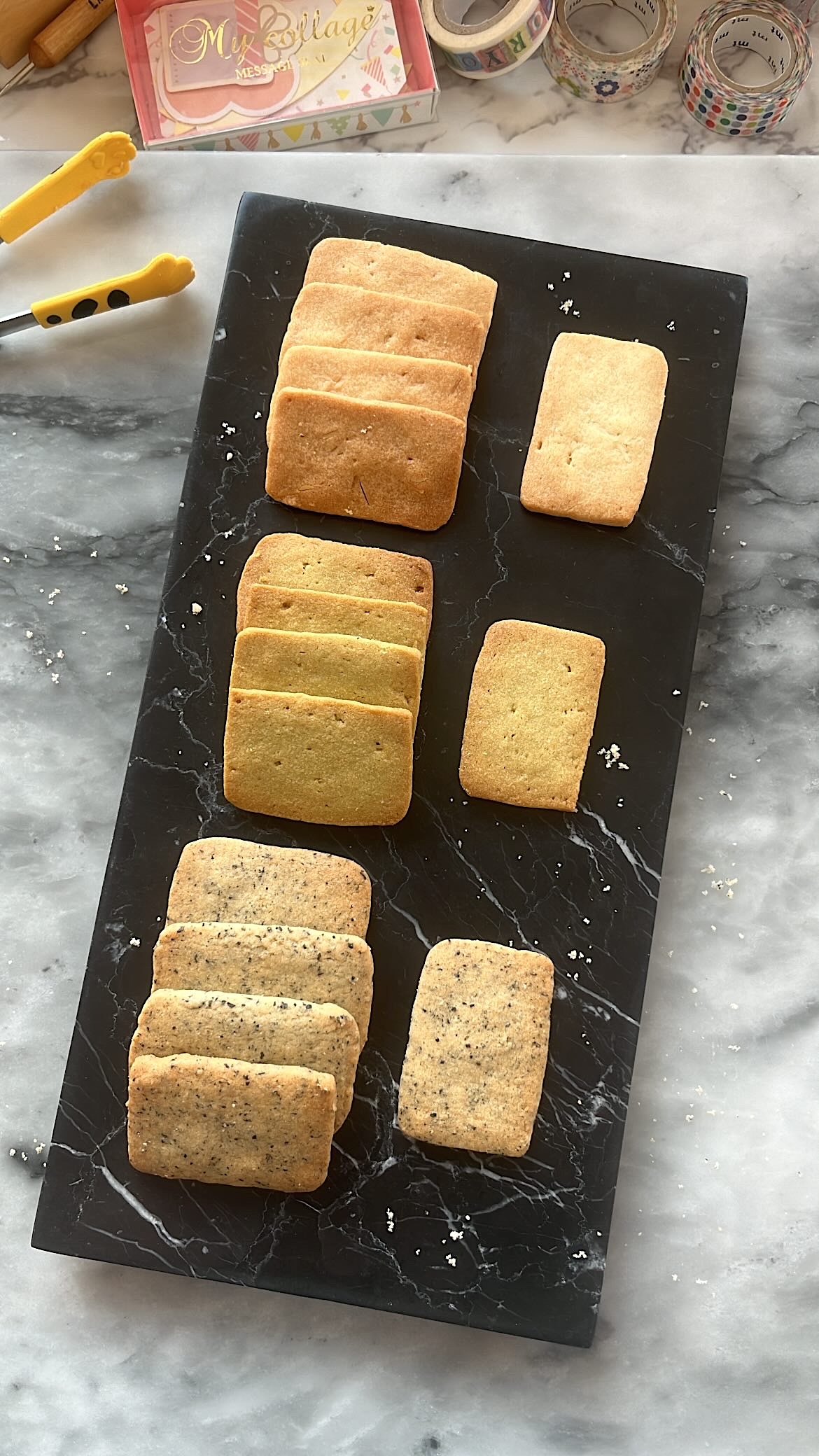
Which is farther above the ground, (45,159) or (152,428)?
(45,159)

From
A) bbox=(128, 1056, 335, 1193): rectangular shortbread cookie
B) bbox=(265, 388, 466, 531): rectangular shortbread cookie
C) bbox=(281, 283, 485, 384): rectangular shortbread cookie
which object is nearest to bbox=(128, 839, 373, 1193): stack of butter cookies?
bbox=(128, 1056, 335, 1193): rectangular shortbread cookie

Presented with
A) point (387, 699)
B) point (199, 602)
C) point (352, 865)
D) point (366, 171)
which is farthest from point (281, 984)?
point (366, 171)

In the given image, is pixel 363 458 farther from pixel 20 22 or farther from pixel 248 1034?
pixel 20 22

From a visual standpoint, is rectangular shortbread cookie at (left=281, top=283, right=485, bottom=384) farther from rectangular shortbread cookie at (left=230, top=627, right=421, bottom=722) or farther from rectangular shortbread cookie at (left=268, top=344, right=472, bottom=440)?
rectangular shortbread cookie at (left=230, top=627, right=421, bottom=722)

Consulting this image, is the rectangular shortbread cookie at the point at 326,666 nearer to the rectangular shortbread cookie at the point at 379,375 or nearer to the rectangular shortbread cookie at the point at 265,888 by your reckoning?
the rectangular shortbread cookie at the point at 265,888

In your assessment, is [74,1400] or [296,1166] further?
[74,1400]

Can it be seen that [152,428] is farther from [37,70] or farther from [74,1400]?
[74,1400]

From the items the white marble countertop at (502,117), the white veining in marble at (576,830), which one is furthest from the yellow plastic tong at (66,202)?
the white marble countertop at (502,117)
